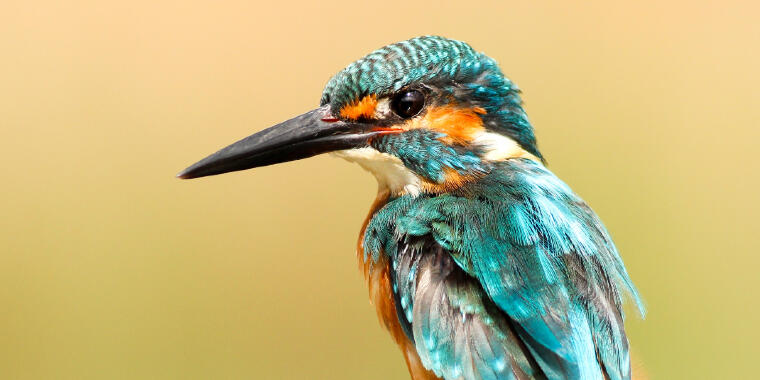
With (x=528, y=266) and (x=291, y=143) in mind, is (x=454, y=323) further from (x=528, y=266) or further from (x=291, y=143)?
(x=291, y=143)

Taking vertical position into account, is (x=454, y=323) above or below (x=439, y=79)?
below

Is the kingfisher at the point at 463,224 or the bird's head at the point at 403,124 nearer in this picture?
the kingfisher at the point at 463,224

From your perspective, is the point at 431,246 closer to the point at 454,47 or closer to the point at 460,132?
the point at 460,132

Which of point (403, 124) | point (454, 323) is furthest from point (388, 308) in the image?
point (403, 124)

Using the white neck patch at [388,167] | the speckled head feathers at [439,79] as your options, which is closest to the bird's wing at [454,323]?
the white neck patch at [388,167]

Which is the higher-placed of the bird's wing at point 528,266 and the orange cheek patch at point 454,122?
the orange cheek patch at point 454,122

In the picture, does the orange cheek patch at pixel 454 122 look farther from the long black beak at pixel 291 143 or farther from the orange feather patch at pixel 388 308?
the orange feather patch at pixel 388 308

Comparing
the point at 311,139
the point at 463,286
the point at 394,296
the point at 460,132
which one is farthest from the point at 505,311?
the point at 311,139
